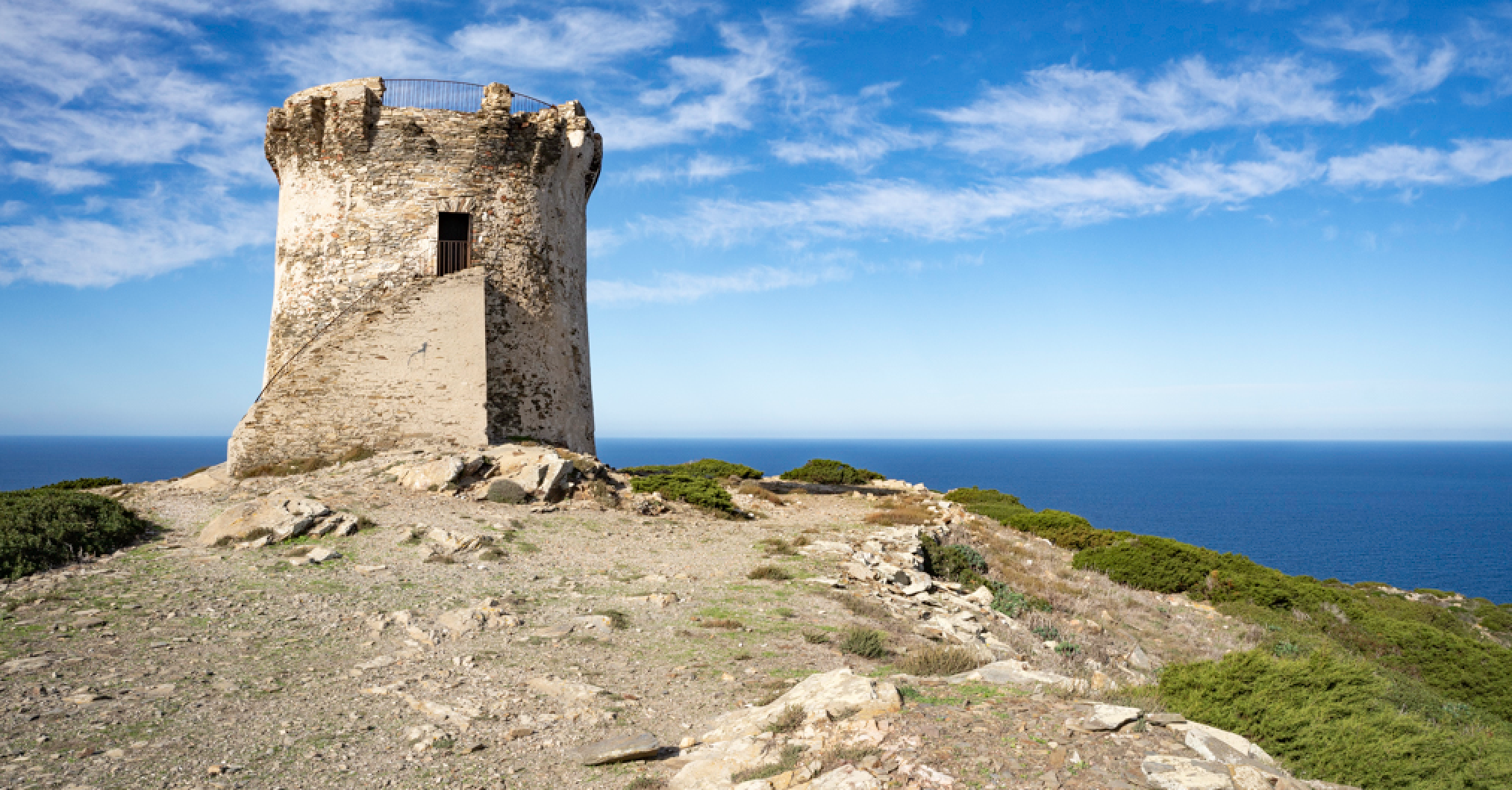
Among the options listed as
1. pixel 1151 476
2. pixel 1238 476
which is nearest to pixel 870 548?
pixel 1151 476

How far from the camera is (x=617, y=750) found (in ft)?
16.5

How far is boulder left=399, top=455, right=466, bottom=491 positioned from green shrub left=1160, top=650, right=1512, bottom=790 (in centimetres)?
1211

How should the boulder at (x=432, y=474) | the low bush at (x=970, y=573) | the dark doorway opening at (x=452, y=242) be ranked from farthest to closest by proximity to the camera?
the dark doorway opening at (x=452, y=242), the boulder at (x=432, y=474), the low bush at (x=970, y=573)

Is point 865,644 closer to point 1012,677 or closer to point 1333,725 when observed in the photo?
Answer: point 1012,677

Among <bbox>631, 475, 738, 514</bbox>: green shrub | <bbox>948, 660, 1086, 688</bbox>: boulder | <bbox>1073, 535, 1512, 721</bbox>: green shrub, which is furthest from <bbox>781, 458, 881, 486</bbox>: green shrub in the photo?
<bbox>948, 660, 1086, 688</bbox>: boulder

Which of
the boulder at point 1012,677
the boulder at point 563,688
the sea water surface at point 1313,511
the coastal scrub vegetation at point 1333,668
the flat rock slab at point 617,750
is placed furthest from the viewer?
the sea water surface at point 1313,511

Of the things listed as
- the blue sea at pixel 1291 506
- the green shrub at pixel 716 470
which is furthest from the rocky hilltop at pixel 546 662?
the blue sea at pixel 1291 506

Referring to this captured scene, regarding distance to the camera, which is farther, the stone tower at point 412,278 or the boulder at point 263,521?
the stone tower at point 412,278

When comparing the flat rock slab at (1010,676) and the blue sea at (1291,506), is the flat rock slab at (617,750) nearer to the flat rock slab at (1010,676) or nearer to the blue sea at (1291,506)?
the flat rock slab at (1010,676)

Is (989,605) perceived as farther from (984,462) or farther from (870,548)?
(984,462)

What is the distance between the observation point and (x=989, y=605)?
11.2 meters

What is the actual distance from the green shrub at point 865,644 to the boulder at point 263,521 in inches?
323

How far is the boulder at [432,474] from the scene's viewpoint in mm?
13852

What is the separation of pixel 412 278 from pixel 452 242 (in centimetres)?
131
